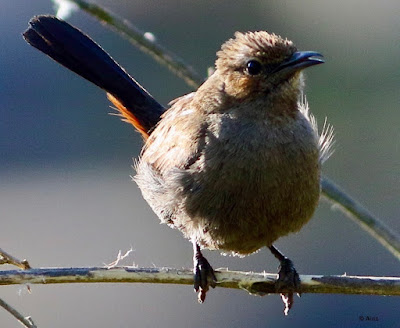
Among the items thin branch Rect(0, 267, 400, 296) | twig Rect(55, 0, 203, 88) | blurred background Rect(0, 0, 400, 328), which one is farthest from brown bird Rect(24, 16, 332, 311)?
blurred background Rect(0, 0, 400, 328)

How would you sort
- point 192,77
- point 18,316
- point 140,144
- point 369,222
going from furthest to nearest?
point 140,144
point 192,77
point 369,222
point 18,316

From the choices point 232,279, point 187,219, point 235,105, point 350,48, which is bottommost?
point 232,279

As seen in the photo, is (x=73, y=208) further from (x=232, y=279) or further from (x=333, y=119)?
(x=232, y=279)

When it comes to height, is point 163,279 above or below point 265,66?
below

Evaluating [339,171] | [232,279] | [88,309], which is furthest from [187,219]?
[339,171]

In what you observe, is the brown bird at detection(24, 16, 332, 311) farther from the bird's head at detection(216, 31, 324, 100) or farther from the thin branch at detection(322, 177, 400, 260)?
the thin branch at detection(322, 177, 400, 260)

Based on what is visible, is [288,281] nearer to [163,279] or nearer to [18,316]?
[163,279]

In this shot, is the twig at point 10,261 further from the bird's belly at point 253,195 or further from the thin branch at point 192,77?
the thin branch at point 192,77

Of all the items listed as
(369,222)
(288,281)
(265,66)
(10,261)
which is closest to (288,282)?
(288,281)
